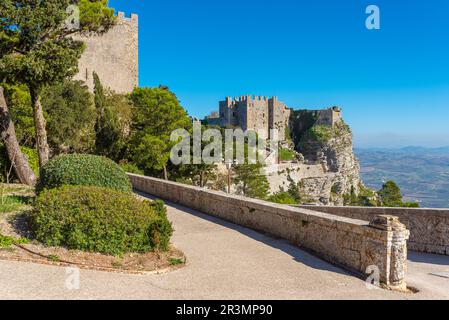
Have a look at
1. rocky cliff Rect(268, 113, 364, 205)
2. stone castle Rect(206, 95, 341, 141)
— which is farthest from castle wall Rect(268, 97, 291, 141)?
rocky cliff Rect(268, 113, 364, 205)

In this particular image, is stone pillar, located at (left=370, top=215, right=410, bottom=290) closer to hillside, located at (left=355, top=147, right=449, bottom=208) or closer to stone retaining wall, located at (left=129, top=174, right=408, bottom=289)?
stone retaining wall, located at (left=129, top=174, right=408, bottom=289)

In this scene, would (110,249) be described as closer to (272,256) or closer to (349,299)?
(272,256)

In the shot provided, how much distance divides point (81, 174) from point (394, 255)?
6651 mm

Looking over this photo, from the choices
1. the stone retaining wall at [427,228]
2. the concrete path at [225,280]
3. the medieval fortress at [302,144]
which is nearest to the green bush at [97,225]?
the concrete path at [225,280]

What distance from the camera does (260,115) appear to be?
72938mm

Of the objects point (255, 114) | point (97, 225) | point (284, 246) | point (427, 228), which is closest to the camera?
point (97, 225)

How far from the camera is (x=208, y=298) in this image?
489 centimetres

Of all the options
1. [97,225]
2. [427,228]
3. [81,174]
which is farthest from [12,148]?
[427,228]

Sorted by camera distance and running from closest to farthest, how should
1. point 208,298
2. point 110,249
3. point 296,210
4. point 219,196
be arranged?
point 208,298, point 110,249, point 296,210, point 219,196

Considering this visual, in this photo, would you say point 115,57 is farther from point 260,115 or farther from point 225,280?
point 260,115

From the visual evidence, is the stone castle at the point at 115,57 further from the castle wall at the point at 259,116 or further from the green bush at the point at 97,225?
the castle wall at the point at 259,116

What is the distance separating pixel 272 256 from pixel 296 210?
4.50ft

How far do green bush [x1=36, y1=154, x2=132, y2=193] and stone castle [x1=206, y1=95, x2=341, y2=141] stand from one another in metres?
60.0
